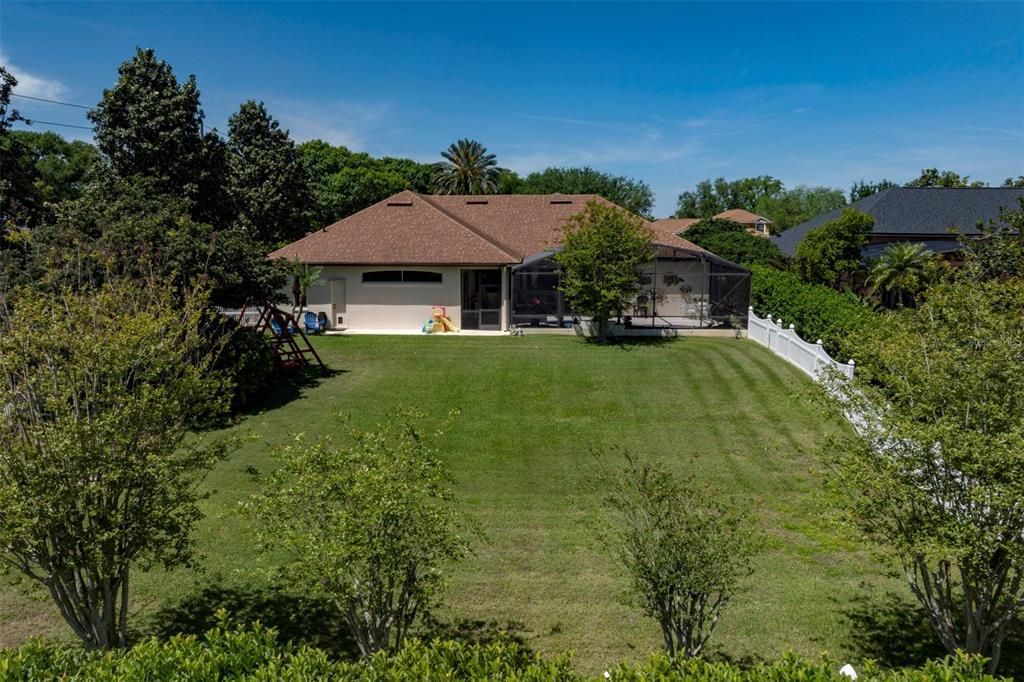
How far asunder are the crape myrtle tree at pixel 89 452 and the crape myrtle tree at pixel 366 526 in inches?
48.6

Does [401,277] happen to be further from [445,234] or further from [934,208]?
[934,208]

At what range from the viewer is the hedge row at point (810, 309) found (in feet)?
63.5

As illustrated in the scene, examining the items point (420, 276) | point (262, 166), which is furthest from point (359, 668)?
point (262, 166)

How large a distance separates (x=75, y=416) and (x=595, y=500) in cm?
815

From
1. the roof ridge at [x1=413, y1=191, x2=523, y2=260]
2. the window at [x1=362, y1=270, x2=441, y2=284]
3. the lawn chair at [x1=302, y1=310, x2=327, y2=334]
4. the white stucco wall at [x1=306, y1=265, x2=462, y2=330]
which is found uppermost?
the roof ridge at [x1=413, y1=191, x2=523, y2=260]

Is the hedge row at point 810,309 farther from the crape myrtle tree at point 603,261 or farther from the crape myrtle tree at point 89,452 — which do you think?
A: the crape myrtle tree at point 89,452

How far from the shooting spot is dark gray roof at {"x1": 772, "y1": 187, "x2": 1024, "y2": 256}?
134 feet

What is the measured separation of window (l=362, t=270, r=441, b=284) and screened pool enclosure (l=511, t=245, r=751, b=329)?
341 centimetres

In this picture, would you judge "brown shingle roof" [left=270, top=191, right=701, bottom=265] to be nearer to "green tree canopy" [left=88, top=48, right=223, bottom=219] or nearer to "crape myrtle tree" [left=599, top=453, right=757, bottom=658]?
"green tree canopy" [left=88, top=48, right=223, bottom=219]

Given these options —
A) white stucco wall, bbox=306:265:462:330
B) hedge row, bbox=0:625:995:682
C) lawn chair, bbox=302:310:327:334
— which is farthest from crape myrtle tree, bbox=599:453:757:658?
lawn chair, bbox=302:310:327:334

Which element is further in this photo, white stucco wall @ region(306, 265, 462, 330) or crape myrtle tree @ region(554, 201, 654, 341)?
white stucco wall @ region(306, 265, 462, 330)

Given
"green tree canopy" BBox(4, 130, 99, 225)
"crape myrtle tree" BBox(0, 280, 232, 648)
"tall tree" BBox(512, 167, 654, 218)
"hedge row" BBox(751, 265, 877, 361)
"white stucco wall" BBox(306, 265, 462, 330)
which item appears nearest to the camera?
"crape myrtle tree" BBox(0, 280, 232, 648)

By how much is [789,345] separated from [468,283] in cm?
1332

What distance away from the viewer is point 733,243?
4272 cm
